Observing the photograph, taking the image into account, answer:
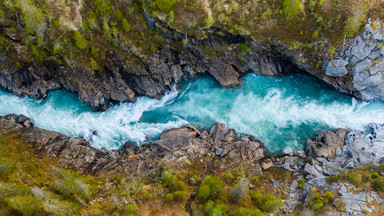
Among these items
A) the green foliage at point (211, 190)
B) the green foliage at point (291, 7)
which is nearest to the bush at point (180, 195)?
the green foliage at point (211, 190)

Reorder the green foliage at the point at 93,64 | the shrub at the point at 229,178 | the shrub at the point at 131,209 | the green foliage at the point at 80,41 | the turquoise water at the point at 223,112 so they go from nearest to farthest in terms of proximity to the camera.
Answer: the shrub at the point at 131,209 → the shrub at the point at 229,178 → the turquoise water at the point at 223,112 → the green foliage at the point at 80,41 → the green foliage at the point at 93,64

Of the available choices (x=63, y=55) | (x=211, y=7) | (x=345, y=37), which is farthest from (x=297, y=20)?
(x=63, y=55)

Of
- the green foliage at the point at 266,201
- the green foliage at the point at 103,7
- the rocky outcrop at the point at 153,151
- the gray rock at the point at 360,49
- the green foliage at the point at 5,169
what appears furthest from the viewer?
the green foliage at the point at 103,7

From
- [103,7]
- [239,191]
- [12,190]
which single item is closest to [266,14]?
[103,7]

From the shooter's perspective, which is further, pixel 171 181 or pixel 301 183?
pixel 301 183

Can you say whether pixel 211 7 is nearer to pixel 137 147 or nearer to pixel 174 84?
pixel 174 84

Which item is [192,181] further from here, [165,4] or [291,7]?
[291,7]

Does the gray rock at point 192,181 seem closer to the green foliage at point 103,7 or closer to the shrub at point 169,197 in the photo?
the shrub at point 169,197
